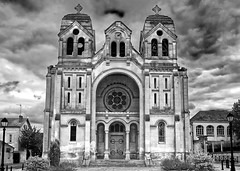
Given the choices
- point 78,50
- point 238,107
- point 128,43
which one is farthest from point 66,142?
point 238,107

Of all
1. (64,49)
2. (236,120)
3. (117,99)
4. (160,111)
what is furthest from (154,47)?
(236,120)

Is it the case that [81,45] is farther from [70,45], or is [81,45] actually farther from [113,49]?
[113,49]

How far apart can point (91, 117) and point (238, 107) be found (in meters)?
27.0

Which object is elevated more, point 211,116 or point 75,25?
point 75,25

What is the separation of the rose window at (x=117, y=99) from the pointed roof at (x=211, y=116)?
29325 millimetres

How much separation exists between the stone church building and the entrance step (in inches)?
49.8

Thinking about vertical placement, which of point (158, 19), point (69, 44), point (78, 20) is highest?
point (158, 19)

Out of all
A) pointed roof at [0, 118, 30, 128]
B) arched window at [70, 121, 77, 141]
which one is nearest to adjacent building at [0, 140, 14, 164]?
pointed roof at [0, 118, 30, 128]

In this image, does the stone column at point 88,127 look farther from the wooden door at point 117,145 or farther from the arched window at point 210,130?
the arched window at point 210,130

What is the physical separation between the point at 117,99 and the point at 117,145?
6445mm

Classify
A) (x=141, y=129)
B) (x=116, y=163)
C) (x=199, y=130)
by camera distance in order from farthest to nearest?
1. (x=199, y=130)
2. (x=141, y=129)
3. (x=116, y=163)

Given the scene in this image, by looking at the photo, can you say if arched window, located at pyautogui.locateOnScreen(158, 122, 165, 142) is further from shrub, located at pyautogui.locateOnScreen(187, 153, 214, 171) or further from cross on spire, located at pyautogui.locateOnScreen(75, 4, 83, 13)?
cross on spire, located at pyautogui.locateOnScreen(75, 4, 83, 13)

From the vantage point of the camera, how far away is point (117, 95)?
1933 inches

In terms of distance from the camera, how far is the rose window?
4856 cm
